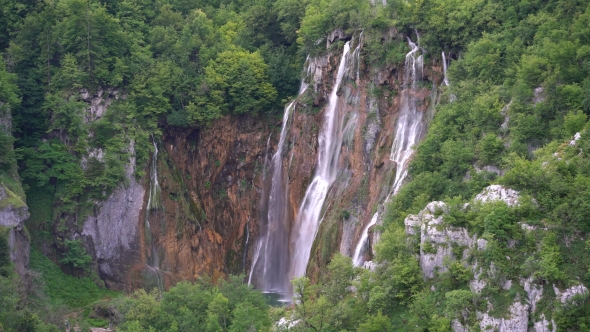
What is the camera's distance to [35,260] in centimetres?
4869

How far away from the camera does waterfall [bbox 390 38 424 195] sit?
43.1 metres

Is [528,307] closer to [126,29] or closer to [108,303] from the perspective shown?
[108,303]

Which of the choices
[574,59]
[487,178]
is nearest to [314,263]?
[487,178]

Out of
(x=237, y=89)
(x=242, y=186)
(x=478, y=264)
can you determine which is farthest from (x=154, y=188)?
(x=478, y=264)

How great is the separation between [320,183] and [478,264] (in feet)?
60.6

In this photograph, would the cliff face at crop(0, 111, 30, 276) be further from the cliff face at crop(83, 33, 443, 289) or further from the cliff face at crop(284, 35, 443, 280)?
the cliff face at crop(284, 35, 443, 280)

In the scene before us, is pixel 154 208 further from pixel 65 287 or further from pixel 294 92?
pixel 294 92

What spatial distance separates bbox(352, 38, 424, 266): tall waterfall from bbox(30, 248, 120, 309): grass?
15.9 metres

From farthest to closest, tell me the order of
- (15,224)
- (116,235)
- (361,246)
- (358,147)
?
(116,235) < (358,147) < (15,224) < (361,246)

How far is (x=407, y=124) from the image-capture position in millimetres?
44406

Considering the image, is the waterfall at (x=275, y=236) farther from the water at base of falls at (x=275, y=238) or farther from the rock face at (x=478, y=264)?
the rock face at (x=478, y=264)

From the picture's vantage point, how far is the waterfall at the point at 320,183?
47.2m

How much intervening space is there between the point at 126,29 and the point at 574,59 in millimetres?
30422

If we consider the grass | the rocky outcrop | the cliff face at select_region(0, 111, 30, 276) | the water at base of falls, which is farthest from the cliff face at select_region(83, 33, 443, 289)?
the cliff face at select_region(0, 111, 30, 276)
